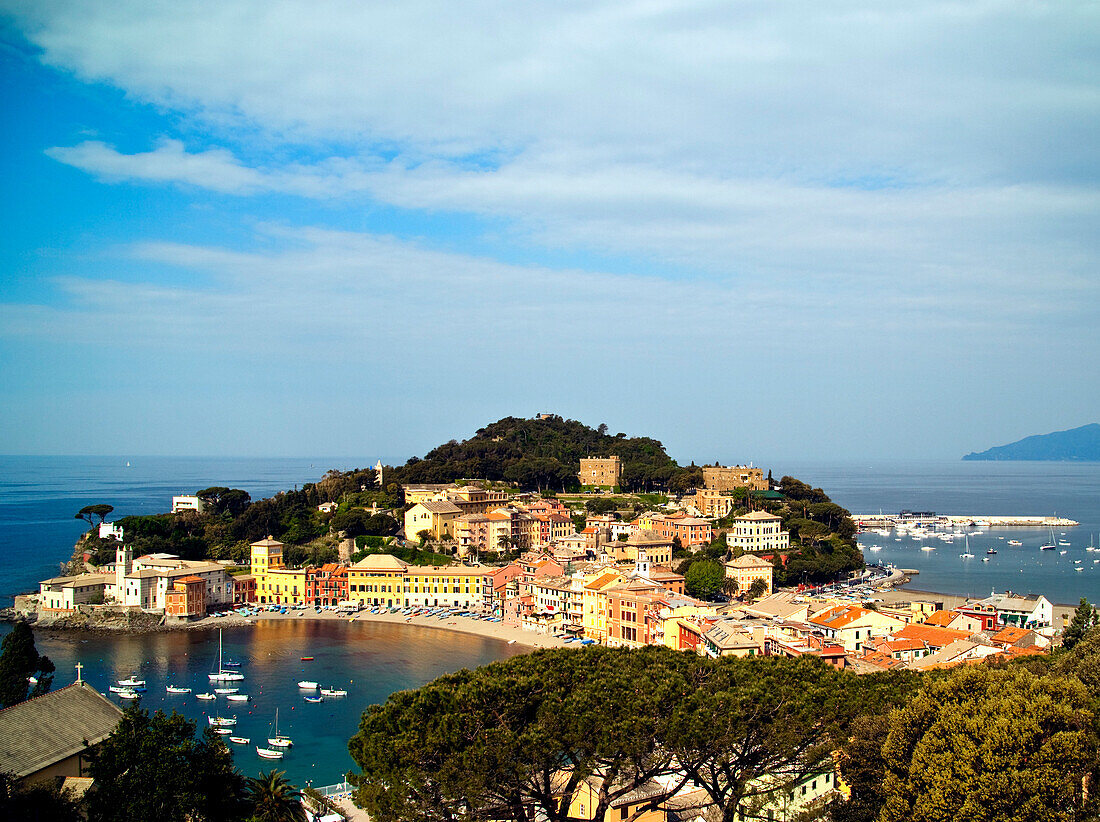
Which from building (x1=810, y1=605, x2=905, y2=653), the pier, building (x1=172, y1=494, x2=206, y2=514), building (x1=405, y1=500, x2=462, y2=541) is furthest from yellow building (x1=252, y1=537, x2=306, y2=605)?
the pier

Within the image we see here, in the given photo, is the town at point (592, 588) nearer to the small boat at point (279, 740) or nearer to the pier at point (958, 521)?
the small boat at point (279, 740)

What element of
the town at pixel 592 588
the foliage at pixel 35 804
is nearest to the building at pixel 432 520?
the town at pixel 592 588

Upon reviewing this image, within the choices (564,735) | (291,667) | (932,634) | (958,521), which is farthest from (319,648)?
(958,521)

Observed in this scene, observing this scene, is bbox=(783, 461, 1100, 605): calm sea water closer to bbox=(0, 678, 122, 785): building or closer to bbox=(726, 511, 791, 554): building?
bbox=(726, 511, 791, 554): building

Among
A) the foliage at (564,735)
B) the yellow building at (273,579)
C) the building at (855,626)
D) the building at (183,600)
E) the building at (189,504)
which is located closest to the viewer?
the foliage at (564,735)

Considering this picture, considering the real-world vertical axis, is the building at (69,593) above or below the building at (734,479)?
below

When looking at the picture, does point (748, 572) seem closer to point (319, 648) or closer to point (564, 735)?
point (319, 648)

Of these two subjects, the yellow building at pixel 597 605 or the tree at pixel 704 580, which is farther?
the tree at pixel 704 580

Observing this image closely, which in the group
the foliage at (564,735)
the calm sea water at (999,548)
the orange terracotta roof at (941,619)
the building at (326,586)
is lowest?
the calm sea water at (999,548)
